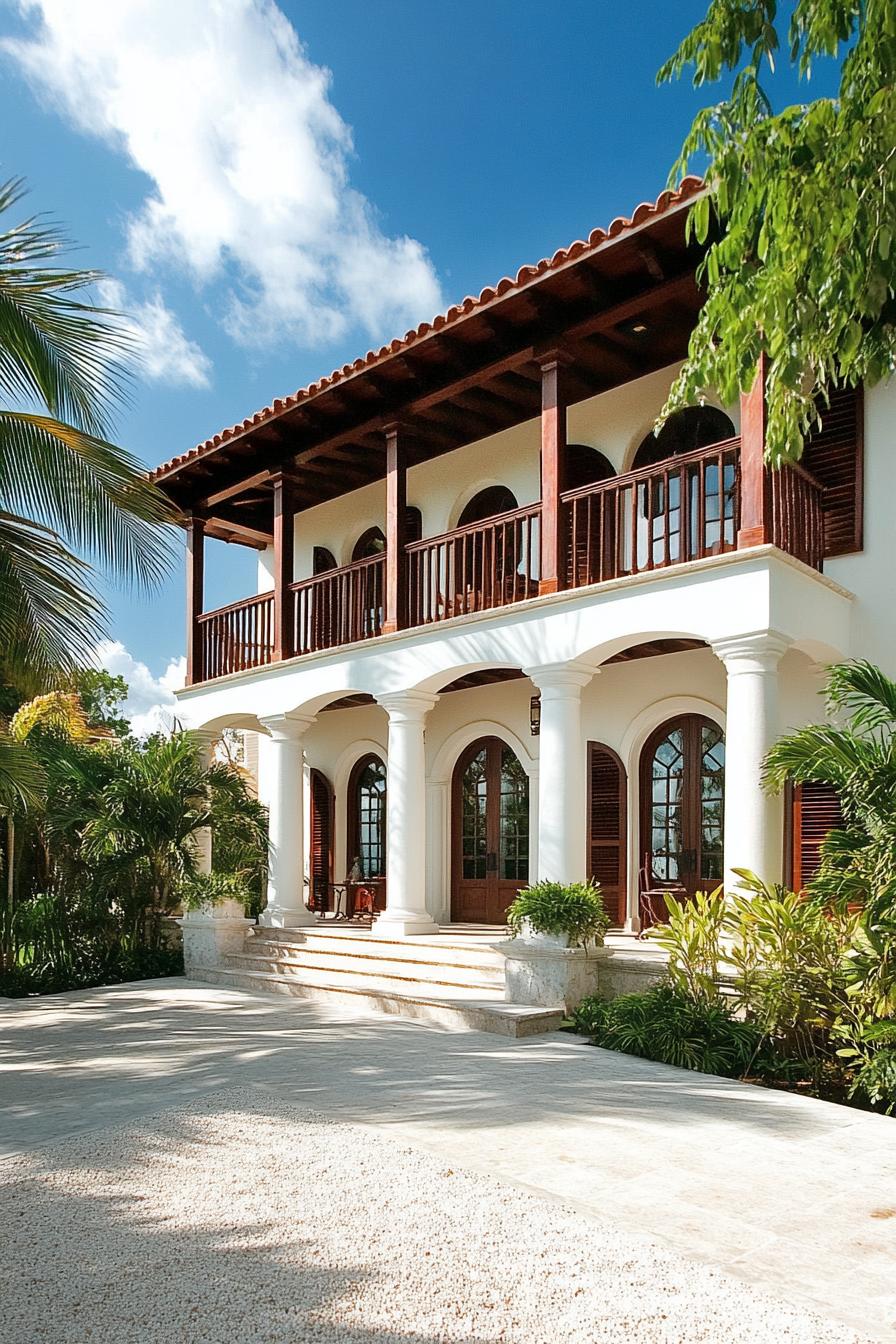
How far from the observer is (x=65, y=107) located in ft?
32.1

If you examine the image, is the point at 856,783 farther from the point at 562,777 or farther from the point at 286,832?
the point at 286,832

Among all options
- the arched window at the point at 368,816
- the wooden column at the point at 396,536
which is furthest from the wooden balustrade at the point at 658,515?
the arched window at the point at 368,816

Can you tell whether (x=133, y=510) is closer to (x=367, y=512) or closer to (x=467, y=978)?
(x=467, y=978)

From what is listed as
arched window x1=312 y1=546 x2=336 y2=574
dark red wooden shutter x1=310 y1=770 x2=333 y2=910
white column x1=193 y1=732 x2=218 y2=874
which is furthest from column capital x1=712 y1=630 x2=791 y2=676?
dark red wooden shutter x1=310 y1=770 x2=333 y2=910

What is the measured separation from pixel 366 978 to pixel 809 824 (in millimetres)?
4608

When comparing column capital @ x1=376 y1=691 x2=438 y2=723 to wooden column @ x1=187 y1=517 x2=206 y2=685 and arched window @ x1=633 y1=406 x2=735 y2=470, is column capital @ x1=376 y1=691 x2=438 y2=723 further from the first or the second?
wooden column @ x1=187 y1=517 x2=206 y2=685

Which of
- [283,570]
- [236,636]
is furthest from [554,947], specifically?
[236,636]

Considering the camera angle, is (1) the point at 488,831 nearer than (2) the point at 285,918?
No

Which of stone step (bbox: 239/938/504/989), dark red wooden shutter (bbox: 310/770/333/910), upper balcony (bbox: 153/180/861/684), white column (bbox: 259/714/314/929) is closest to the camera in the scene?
upper balcony (bbox: 153/180/861/684)

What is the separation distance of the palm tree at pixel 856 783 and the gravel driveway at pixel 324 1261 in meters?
3.39

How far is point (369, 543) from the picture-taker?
15469 millimetres

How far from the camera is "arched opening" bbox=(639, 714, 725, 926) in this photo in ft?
36.5

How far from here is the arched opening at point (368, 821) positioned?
15320 millimetres

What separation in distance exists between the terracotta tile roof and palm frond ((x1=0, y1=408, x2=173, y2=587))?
3583mm
